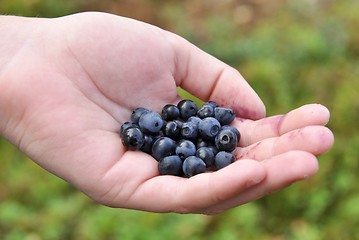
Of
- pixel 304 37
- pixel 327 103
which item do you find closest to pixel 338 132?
pixel 327 103

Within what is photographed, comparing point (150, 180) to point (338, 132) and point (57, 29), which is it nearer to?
point (57, 29)

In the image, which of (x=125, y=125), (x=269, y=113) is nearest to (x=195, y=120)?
(x=125, y=125)

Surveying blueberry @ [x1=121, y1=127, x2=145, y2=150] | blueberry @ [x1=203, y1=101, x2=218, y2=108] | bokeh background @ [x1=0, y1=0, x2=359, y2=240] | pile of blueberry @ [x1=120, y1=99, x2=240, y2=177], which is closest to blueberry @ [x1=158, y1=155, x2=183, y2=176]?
pile of blueberry @ [x1=120, y1=99, x2=240, y2=177]

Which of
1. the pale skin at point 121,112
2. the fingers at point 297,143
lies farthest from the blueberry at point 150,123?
the fingers at point 297,143

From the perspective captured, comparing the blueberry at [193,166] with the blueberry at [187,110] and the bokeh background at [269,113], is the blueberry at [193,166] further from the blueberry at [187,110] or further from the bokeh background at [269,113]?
the bokeh background at [269,113]

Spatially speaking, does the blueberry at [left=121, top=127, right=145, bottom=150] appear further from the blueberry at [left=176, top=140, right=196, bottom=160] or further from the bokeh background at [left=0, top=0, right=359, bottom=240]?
the bokeh background at [left=0, top=0, right=359, bottom=240]
